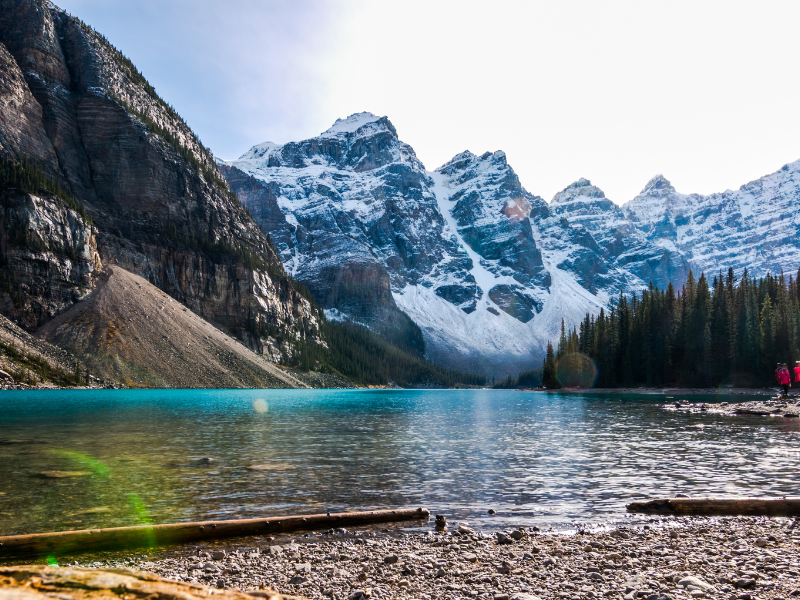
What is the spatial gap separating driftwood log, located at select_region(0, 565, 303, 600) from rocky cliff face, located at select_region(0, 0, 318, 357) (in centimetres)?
17258

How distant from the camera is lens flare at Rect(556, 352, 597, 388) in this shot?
150125 millimetres

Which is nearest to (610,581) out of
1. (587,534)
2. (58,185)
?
(587,534)

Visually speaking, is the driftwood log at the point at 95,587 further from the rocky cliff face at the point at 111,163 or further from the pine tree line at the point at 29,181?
the rocky cliff face at the point at 111,163

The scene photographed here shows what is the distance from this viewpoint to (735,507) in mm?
14219

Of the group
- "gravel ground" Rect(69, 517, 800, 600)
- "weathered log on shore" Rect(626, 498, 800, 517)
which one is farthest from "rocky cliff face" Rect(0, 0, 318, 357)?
"weathered log on shore" Rect(626, 498, 800, 517)

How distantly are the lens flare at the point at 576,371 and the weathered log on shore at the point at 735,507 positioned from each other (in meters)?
141

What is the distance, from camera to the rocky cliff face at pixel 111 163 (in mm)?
163125

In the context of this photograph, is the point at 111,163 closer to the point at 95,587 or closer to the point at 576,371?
the point at 576,371

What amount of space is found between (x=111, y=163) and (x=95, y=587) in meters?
212

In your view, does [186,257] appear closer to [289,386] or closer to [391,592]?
[289,386]

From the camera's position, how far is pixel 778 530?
13.0m

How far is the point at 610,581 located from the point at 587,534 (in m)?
3.74

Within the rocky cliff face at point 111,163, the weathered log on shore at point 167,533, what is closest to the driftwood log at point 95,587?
the weathered log on shore at point 167,533

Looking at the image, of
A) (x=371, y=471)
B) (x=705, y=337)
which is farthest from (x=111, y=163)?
(x=371, y=471)
